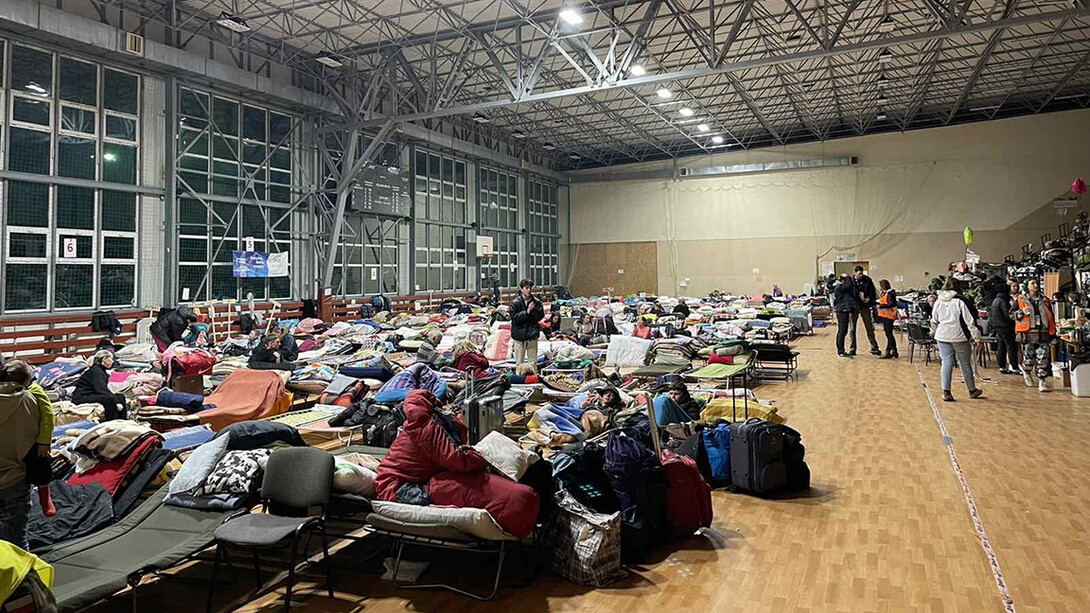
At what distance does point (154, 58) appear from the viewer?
12.1 meters

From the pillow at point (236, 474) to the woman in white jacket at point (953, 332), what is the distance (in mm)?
7531

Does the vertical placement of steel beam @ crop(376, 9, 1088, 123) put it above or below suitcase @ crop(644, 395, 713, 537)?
above

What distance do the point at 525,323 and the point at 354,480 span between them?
5.60 meters

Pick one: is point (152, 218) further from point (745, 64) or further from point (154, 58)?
point (745, 64)

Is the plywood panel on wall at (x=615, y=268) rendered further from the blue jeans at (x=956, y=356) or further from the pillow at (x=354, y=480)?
the pillow at (x=354, y=480)

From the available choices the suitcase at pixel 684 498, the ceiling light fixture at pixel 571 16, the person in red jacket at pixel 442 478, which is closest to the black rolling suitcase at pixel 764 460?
the suitcase at pixel 684 498

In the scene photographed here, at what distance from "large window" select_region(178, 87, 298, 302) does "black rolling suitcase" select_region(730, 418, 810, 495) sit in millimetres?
11649

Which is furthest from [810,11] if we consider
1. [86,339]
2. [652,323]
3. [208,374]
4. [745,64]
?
[86,339]

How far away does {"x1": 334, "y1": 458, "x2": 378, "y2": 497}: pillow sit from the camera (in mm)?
3703

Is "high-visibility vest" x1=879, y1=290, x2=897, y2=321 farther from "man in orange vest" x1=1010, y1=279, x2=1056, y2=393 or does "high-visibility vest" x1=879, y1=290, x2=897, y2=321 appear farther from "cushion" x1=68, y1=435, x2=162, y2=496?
"cushion" x1=68, y1=435, x2=162, y2=496

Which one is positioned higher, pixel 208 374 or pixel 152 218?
pixel 152 218

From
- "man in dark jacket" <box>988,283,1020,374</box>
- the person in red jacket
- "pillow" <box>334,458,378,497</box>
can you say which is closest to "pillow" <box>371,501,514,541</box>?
the person in red jacket

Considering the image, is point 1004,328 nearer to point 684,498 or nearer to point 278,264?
point 684,498

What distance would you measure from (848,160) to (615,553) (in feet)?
77.8
